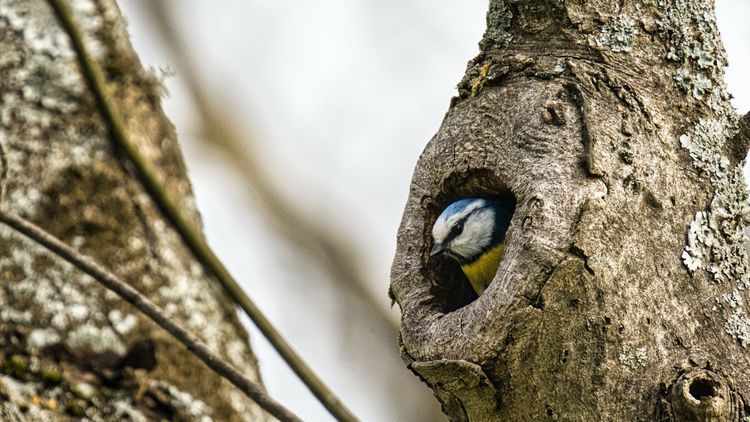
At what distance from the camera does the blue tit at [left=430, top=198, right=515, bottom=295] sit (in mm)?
2688

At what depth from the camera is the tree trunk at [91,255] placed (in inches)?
88.3

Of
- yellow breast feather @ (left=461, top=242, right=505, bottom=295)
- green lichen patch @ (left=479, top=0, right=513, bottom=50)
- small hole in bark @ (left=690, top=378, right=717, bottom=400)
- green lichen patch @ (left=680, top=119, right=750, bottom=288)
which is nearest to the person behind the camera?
small hole in bark @ (left=690, top=378, right=717, bottom=400)

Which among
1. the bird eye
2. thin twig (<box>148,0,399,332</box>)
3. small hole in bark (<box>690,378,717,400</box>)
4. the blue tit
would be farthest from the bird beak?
thin twig (<box>148,0,399,332</box>)

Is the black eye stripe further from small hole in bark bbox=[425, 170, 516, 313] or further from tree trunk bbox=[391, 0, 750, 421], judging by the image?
tree trunk bbox=[391, 0, 750, 421]

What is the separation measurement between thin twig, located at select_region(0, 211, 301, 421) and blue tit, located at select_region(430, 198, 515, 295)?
2.66 feet

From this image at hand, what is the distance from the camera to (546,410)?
192 centimetres

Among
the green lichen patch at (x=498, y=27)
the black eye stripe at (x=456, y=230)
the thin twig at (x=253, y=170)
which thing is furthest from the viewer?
the thin twig at (x=253, y=170)

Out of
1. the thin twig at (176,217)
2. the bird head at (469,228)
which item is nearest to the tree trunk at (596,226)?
the bird head at (469,228)

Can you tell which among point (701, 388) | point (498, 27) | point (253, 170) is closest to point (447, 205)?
point (498, 27)

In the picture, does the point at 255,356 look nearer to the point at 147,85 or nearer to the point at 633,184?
the point at 147,85

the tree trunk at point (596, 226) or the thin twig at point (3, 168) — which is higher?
the thin twig at point (3, 168)

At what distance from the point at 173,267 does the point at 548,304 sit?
1053 millimetres

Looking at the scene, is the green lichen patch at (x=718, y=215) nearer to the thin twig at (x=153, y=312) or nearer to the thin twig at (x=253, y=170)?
the thin twig at (x=153, y=312)

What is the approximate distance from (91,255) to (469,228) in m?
1.20
